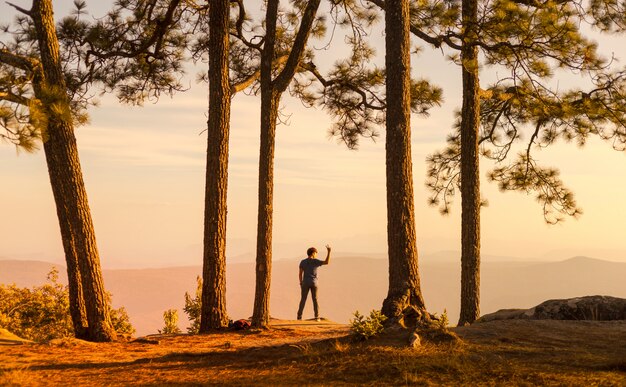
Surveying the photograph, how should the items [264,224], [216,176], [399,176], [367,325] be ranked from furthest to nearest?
[264,224] < [216,176] < [399,176] < [367,325]

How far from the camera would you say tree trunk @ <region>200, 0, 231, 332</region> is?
36.8ft

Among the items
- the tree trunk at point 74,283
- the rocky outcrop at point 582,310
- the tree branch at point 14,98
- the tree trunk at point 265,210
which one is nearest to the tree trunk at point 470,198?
the rocky outcrop at point 582,310

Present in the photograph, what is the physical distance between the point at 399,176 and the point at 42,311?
1354cm

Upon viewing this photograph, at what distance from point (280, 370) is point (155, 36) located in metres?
8.66

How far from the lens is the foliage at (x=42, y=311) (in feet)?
60.9

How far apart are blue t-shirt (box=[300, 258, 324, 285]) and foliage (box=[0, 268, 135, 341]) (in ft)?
23.8

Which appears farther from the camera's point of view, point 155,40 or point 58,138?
point 155,40

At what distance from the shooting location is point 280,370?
7102 mm

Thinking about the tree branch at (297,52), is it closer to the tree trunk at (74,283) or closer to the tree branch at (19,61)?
the tree branch at (19,61)

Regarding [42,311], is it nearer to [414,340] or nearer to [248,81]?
[248,81]

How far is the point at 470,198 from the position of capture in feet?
41.0

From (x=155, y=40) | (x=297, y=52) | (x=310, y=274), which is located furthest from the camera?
(x=310, y=274)

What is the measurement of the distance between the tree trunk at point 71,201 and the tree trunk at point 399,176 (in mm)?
4623

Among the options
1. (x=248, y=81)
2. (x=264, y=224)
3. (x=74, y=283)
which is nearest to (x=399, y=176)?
(x=264, y=224)
